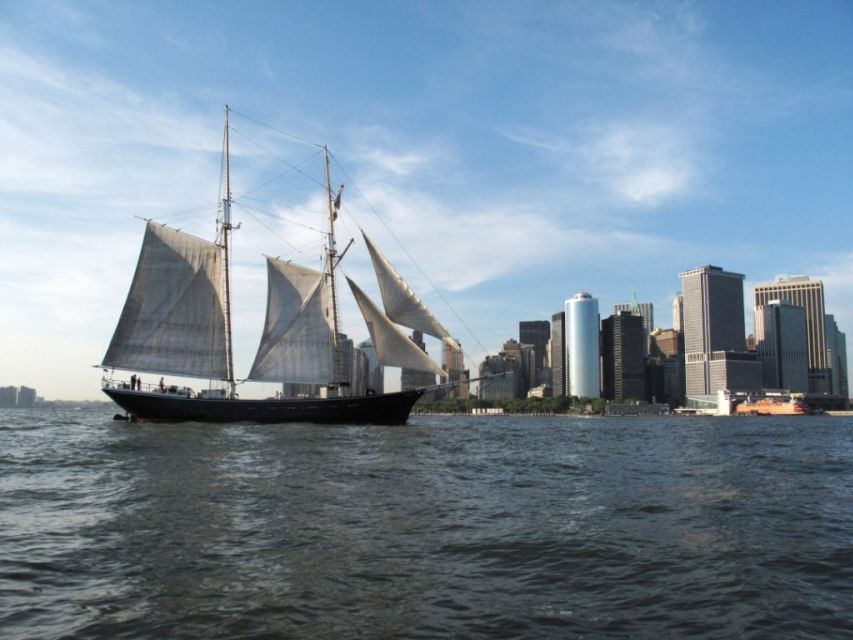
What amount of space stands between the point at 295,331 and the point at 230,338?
7.46 m

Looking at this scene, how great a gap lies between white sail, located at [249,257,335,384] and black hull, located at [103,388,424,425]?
419 cm

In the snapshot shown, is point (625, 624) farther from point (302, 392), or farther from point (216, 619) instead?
point (302, 392)

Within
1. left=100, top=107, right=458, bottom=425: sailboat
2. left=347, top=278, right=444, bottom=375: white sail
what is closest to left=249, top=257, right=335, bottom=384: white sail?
left=100, top=107, right=458, bottom=425: sailboat

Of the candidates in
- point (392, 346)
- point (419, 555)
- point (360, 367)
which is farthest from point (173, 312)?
point (419, 555)

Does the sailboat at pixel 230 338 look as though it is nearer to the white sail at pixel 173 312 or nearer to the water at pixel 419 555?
the white sail at pixel 173 312

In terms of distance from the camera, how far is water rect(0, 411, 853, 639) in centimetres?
984

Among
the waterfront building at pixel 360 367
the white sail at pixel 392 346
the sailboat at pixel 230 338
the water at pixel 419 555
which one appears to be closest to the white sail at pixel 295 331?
the sailboat at pixel 230 338

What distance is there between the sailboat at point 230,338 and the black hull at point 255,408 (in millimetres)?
102

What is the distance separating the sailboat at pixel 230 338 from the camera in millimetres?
67562

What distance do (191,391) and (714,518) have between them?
63.3m

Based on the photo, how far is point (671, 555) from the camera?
13578mm

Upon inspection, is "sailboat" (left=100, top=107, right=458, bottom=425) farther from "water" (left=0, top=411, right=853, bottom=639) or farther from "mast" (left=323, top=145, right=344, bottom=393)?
"water" (left=0, top=411, right=853, bottom=639)

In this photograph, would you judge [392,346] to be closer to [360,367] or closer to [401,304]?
[401,304]

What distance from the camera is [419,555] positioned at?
13.5 meters
